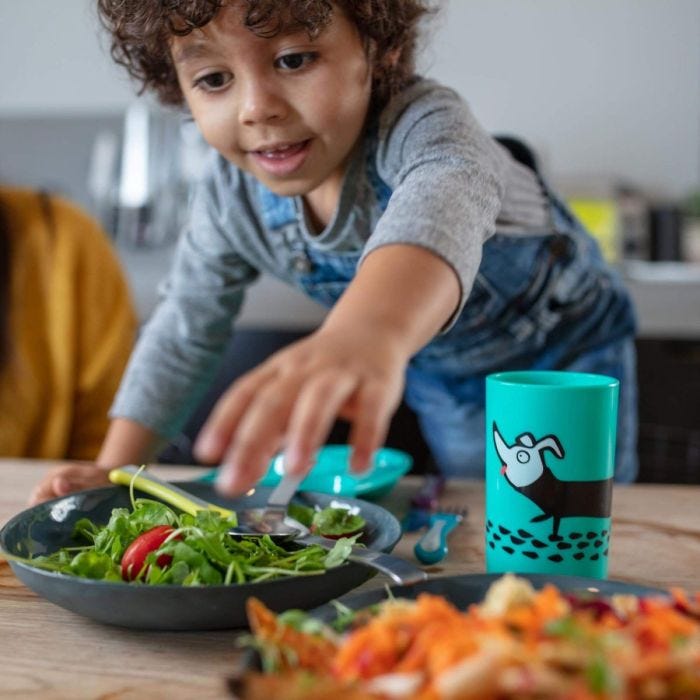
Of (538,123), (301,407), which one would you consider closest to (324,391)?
(301,407)

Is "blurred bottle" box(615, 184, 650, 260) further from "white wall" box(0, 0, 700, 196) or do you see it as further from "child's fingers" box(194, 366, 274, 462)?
"child's fingers" box(194, 366, 274, 462)

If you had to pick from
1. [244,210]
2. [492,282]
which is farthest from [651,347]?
[244,210]

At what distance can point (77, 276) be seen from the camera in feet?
6.10

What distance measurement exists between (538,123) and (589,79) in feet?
0.65

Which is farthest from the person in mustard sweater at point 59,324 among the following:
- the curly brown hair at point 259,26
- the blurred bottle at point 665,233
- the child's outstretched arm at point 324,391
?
the blurred bottle at point 665,233

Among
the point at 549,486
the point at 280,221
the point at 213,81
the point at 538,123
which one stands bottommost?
the point at 549,486

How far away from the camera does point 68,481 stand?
38.0 inches

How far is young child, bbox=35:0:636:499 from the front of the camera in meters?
0.49

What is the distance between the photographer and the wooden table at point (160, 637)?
58 centimetres

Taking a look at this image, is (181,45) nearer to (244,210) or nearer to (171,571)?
(244,210)

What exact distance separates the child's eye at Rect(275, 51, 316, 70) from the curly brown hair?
19mm

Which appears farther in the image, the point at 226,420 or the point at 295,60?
the point at 295,60

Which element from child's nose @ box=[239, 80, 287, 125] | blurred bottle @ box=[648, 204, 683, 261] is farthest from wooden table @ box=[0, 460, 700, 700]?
blurred bottle @ box=[648, 204, 683, 261]

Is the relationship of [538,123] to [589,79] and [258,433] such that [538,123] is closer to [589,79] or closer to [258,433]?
[589,79]
